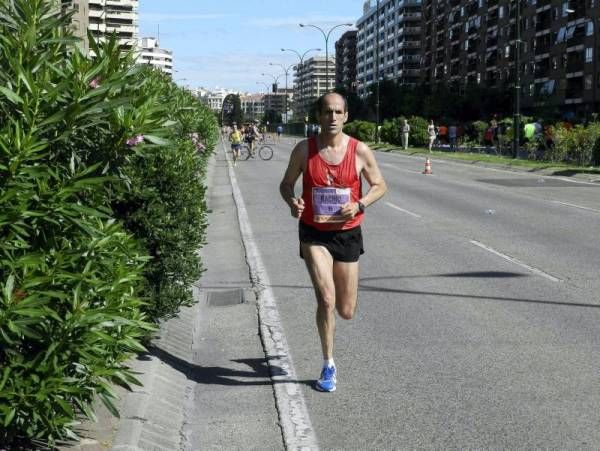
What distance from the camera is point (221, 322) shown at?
8164mm

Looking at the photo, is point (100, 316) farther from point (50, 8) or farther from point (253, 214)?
point (253, 214)

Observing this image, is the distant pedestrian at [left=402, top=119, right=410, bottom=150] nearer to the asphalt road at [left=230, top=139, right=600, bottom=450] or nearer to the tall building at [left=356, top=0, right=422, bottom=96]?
the asphalt road at [left=230, top=139, right=600, bottom=450]

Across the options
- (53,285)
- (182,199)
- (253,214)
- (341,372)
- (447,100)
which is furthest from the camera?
(447,100)

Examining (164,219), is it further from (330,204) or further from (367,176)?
(367,176)

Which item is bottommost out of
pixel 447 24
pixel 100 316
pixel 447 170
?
pixel 447 170

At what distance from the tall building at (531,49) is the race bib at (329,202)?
2345 inches

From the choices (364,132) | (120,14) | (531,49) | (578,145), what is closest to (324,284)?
(578,145)

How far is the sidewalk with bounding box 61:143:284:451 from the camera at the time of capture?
189 inches

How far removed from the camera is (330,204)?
5637 millimetres

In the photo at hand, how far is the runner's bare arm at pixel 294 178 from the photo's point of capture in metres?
5.62

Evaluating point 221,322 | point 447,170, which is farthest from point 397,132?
point 221,322

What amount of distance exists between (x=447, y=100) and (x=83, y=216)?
9043cm

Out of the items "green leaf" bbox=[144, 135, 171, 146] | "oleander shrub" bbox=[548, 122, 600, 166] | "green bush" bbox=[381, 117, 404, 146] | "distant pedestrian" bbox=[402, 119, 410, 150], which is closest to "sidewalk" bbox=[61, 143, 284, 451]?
"green leaf" bbox=[144, 135, 171, 146]

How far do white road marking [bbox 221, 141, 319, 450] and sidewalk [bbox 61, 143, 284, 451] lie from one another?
63mm
